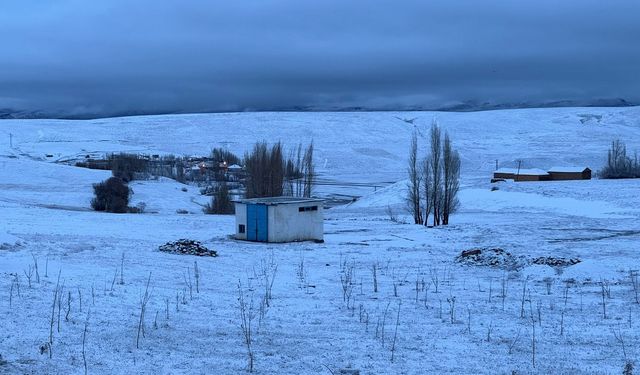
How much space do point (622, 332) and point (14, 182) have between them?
6540 centimetres

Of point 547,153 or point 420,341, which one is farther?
point 547,153

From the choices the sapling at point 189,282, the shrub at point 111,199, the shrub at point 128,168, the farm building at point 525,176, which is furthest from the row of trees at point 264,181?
the sapling at point 189,282

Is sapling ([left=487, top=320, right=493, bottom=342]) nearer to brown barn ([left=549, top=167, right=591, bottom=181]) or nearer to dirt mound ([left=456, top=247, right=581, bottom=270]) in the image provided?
dirt mound ([left=456, top=247, right=581, bottom=270])

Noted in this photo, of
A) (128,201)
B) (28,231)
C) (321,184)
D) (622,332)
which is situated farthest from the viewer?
(321,184)

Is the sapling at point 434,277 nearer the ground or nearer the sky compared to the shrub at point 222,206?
nearer the sky

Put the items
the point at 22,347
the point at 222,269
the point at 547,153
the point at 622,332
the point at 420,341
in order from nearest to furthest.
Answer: the point at 22,347, the point at 420,341, the point at 622,332, the point at 222,269, the point at 547,153

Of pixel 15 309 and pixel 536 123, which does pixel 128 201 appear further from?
pixel 536 123

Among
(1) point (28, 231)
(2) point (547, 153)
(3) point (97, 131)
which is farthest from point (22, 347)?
(3) point (97, 131)

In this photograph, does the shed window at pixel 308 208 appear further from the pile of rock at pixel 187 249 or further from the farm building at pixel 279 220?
the pile of rock at pixel 187 249

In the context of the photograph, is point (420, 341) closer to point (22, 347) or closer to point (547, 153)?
point (22, 347)

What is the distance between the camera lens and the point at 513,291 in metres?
14.5

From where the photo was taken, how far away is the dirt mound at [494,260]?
61.9 ft

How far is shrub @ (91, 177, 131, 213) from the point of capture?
1946 inches

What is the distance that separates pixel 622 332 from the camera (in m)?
10.4
